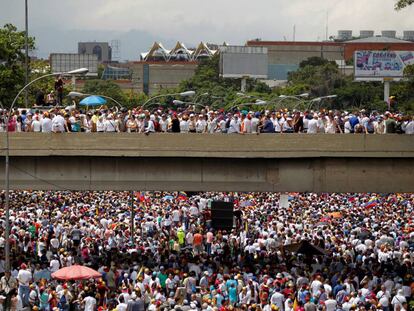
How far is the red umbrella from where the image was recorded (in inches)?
1201

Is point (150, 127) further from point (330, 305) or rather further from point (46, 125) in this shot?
point (330, 305)

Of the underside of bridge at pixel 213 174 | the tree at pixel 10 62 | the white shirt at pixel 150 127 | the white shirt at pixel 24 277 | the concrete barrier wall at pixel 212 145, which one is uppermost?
the tree at pixel 10 62

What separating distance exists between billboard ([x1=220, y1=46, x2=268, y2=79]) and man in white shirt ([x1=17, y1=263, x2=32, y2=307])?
150 m

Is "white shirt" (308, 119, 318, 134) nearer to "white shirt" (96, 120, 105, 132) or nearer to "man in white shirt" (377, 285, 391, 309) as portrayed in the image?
"white shirt" (96, 120, 105, 132)

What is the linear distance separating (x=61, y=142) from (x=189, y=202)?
20532 mm

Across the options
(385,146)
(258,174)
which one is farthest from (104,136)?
(385,146)

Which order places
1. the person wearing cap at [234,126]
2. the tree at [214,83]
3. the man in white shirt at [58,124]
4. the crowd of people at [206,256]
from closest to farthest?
the crowd of people at [206,256] < the man in white shirt at [58,124] < the person wearing cap at [234,126] < the tree at [214,83]

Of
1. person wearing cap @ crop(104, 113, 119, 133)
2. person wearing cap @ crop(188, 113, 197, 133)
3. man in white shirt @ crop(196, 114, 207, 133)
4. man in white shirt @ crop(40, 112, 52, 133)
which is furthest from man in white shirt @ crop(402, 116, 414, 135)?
man in white shirt @ crop(40, 112, 52, 133)

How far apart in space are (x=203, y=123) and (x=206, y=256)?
12.9 ft

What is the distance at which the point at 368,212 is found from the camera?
52.2 meters

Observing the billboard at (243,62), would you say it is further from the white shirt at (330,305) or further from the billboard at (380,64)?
the white shirt at (330,305)

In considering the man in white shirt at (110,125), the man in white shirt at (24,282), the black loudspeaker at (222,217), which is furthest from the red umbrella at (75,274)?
the black loudspeaker at (222,217)

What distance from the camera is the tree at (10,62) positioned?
76625 millimetres

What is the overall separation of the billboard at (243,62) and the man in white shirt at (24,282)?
15037cm
